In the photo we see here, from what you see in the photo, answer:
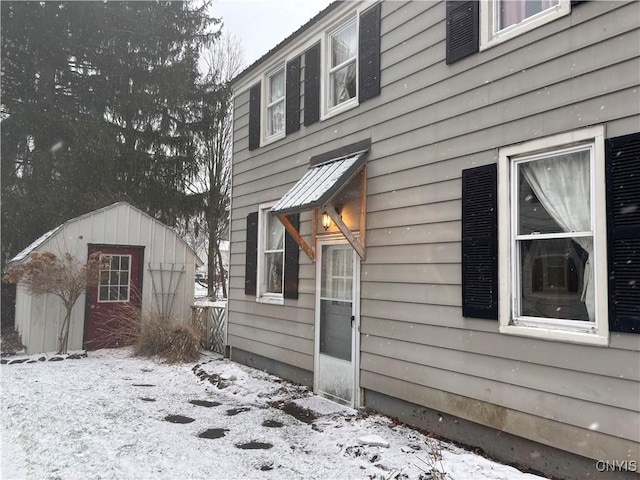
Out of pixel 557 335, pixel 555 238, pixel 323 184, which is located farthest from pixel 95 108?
pixel 557 335

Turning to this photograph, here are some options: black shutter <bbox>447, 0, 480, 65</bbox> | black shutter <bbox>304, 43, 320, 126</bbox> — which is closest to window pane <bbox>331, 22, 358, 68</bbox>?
black shutter <bbox>304, 43, 320, 126</bbox>

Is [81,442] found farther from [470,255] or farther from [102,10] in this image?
[102,10]

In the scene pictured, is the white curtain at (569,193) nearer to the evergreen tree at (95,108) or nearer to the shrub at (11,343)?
the shrub at (11,343)

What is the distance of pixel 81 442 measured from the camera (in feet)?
13.7

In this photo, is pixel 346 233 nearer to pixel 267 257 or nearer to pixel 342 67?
pixel 342 67

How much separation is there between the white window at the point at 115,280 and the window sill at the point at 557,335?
8314 mm

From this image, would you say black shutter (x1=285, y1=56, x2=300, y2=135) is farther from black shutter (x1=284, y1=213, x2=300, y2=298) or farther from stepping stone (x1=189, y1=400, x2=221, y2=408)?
stepping stone (x1=189, y1=400, x2=221, y2=408)

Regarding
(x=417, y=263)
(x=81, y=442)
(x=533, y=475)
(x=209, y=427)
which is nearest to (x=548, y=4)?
(x=417, y=263)

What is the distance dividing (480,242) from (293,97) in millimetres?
4343

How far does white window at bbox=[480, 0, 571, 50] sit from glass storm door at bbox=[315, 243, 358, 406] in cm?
286

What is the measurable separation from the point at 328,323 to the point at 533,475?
314 centimetres

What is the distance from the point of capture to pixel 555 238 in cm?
348

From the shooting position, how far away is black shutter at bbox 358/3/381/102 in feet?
17.5

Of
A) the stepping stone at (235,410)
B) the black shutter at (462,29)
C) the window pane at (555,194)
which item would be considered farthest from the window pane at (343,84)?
the stepping stone at (235,410)
